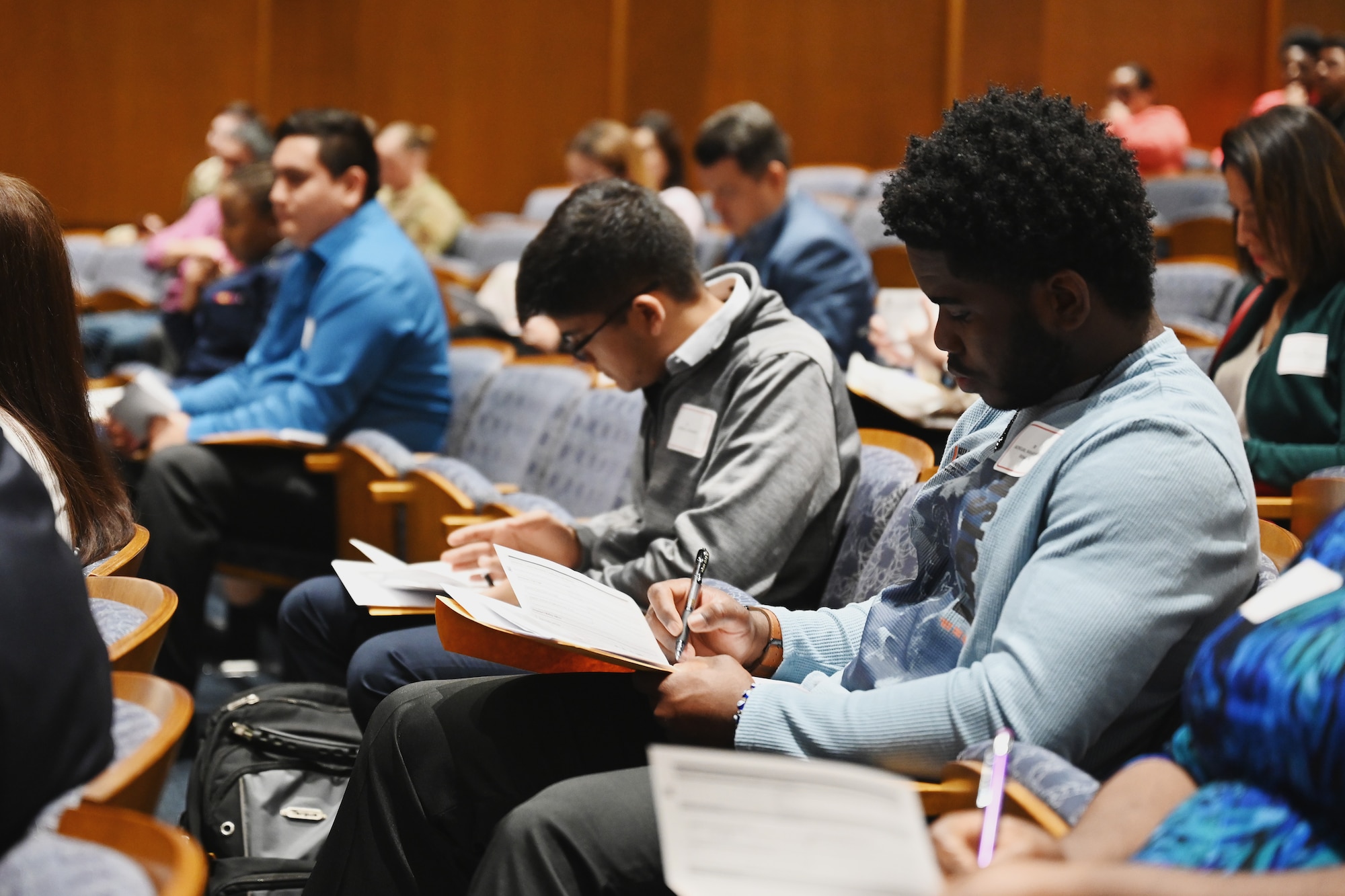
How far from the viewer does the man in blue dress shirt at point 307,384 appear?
293 cm

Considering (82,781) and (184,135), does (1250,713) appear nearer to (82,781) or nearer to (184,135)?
(82,781)

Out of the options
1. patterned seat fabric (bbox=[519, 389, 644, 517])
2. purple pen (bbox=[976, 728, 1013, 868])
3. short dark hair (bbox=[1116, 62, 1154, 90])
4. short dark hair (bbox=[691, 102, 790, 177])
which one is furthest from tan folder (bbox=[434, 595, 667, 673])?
short dark hair (bbox=[1116, 62, 1154, 90])

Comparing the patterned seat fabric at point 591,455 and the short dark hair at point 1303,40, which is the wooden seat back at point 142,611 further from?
the short dark hair at point 1303,40

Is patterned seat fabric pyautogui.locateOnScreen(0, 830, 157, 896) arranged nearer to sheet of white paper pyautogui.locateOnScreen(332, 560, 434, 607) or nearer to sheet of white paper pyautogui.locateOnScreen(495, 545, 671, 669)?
sheet of white paper pyautogui.locateOnScreen(495, 545, 671, 669)

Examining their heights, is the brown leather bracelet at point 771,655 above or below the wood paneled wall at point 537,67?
below

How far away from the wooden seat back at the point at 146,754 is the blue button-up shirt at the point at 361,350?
1967mm

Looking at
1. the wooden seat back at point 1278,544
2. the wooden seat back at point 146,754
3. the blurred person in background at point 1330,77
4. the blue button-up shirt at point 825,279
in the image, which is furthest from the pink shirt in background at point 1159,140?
the wooden seat back at point 146,754

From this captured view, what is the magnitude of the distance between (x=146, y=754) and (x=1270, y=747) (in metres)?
0.87

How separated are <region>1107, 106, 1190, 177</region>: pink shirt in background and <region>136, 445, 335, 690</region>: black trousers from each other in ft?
15.9

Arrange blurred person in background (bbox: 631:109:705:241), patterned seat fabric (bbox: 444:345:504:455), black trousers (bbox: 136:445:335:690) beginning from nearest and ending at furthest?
black trousers (bbox: 136:445:335:690) < patterned seat fabric (bbox: 444:345:504:455) < blurred person in background (bbox: 631:109:705:241)

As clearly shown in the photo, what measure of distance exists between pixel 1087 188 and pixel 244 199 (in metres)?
3.24

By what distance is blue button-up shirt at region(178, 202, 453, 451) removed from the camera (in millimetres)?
3098

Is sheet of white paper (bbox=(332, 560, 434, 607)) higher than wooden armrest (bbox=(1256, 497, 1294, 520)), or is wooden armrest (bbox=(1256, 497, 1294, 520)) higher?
wooden armrest (bbox=(1256, 497, 1294, 520))

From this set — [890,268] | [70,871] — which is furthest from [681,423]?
[890,268]
